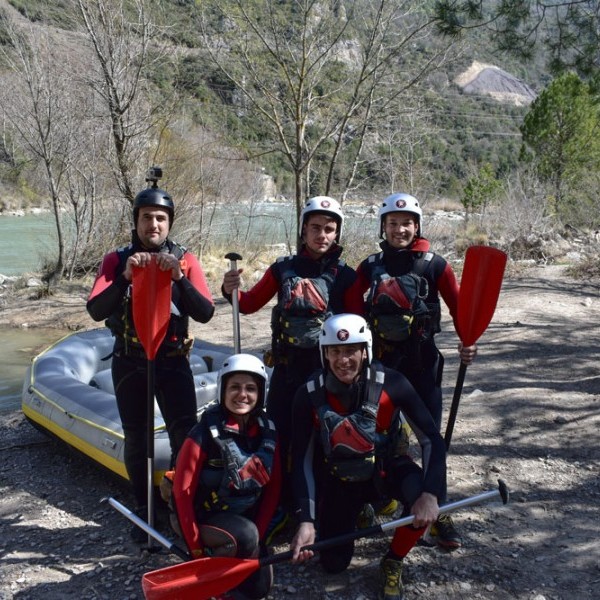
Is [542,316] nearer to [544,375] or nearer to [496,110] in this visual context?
[544,375]

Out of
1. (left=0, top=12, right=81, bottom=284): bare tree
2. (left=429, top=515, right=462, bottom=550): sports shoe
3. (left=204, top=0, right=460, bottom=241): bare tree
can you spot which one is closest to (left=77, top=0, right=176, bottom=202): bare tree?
(left=0, top=12, right=81, bottom=284): bare tree

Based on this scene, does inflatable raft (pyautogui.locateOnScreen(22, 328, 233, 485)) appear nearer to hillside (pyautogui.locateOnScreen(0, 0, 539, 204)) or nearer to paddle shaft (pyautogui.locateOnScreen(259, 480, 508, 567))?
paddle shaft (pyautogui.locateOnScreen(259, 480, 508, 567))

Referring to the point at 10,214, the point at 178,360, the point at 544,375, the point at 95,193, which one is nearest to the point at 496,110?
the point at 10,214

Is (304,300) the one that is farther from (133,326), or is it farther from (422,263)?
(133,326)

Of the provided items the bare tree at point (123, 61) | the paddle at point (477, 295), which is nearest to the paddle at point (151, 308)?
the paddle at point (477, 295)

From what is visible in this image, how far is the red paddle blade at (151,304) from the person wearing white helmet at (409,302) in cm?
92

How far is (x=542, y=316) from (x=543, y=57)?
3.48 m

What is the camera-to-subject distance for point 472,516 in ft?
10.4

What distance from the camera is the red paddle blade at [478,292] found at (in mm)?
2994

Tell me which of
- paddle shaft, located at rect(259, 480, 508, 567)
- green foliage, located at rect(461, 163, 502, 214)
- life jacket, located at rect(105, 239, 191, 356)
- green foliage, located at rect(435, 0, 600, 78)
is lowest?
paddle shaft, located at rect(259, 480, 508, 567)

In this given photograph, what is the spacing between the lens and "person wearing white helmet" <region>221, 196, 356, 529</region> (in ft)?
9.36

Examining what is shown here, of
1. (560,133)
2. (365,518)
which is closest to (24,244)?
(365,518)

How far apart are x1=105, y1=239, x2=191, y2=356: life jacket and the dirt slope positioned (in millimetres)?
1025

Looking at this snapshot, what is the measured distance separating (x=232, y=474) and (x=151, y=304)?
852 mm
